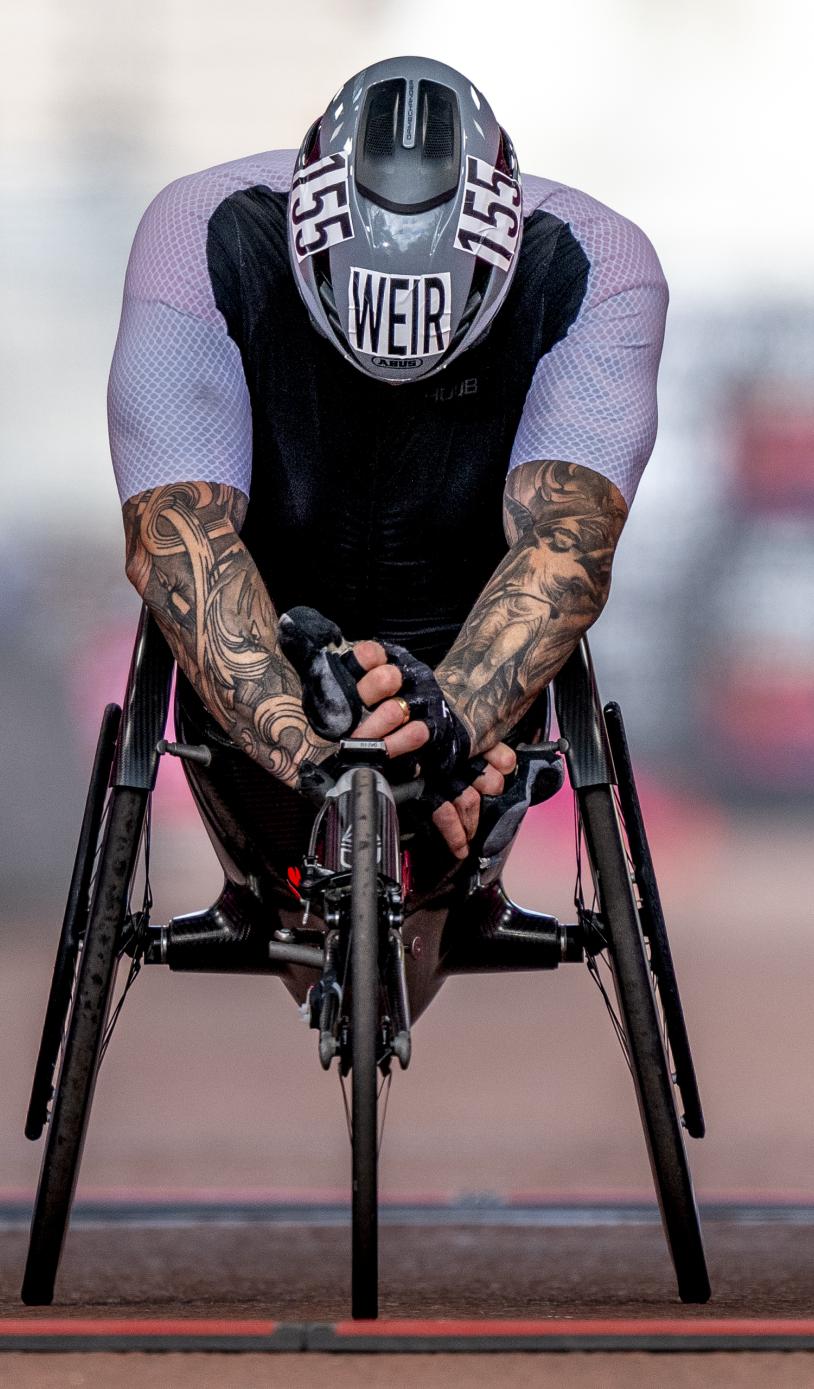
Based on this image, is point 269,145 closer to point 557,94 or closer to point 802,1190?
point 557,94

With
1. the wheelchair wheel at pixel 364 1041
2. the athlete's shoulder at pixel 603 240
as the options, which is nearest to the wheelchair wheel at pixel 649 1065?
the wheelchair wheel at pixel 364 1041

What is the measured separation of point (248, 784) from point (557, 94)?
5.45m

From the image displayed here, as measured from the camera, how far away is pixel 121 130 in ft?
21.7

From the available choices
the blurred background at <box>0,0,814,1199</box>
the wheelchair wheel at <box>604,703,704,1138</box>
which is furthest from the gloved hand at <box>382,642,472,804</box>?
the blurred background at <box>0,0,814,1199</box>

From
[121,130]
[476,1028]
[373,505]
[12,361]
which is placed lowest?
[476,1028]

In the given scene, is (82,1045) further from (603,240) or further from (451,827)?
(603,240)

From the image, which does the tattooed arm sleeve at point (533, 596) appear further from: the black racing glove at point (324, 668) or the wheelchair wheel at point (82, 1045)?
the wheelchair wheel at point (82, 1045)

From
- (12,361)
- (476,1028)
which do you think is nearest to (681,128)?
(12,361)

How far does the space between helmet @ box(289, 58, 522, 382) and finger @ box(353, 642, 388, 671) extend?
1.35ft

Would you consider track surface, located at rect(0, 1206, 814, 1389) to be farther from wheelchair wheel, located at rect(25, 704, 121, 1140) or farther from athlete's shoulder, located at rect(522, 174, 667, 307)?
athlete's shoulder, located at rect(522, 174, 667, 307)

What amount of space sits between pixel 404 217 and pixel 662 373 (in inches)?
219

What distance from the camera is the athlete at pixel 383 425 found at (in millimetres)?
A: 1717

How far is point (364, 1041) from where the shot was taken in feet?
4.34

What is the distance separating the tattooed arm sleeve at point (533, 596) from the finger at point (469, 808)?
5 centimetres
